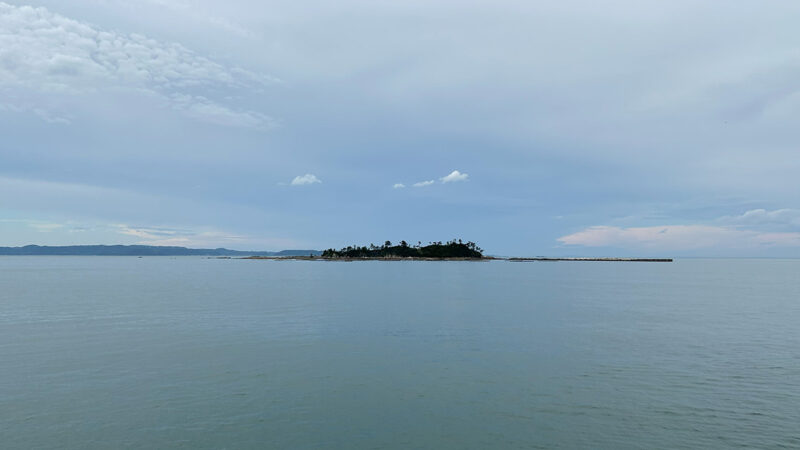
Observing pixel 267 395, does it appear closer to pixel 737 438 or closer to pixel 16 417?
pixel 16 417

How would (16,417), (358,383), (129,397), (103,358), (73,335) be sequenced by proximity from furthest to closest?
(73,335) < (103,358) < (358,383) < (129,397) < (16,417)

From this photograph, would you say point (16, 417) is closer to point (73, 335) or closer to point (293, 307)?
point (73, 335)

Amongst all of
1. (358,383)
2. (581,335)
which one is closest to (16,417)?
(358,383)

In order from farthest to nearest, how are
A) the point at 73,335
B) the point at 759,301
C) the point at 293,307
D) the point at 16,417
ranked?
the point at 759,301 < the point at 293,307 < the point at 73,335 < the point at 16,417

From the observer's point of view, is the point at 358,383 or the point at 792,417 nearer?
the point at 792,417

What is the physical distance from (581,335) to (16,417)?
41139 millimetres

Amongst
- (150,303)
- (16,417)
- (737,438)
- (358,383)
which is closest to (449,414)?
(358,383)

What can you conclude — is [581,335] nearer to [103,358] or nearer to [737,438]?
[737,438]

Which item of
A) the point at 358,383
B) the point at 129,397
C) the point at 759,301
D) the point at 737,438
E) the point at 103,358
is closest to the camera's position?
the point at 737,438

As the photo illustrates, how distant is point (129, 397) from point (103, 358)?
10.7 metres

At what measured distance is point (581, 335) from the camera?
4259 cm

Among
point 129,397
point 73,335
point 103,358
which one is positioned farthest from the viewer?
point 73,335

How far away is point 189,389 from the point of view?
25141mm

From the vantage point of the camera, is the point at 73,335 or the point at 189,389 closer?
the point at 189,389
